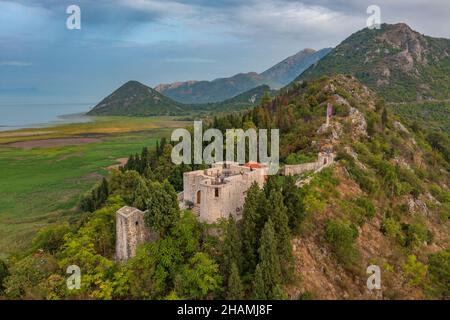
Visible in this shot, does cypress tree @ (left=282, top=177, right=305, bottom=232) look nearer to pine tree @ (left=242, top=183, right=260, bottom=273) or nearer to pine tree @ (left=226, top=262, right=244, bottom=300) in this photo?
pine tree @ (left=242, top=183, right=260, bottom=273)

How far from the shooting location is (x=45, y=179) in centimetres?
8775

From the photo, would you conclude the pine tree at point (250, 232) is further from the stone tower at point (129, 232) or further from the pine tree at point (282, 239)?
the stone tower at point (129, 232)

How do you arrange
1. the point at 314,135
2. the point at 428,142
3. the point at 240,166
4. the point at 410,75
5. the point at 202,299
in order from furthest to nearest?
the point at 410,75
the point at 428,142
the point at 314,135
the point at 240,166
the point at 202,299

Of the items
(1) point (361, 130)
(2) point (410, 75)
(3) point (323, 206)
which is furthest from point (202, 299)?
(2) point (410, 75)

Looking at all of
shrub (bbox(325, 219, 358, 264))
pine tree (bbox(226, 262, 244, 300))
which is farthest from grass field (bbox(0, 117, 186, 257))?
shrub (bbox(325, 219, 358, 264))

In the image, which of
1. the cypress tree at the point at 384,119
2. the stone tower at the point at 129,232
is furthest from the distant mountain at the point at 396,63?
the stone tower at the point at 129,232

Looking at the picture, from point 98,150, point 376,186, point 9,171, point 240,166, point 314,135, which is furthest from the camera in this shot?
point 98,150

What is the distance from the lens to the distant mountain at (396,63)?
426 ft

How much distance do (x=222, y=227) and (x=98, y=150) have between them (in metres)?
105

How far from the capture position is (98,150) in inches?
4909

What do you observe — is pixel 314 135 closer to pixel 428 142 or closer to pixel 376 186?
pixel 376 186

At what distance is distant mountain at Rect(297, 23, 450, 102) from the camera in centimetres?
12975

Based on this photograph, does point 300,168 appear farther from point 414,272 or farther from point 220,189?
point 220,189

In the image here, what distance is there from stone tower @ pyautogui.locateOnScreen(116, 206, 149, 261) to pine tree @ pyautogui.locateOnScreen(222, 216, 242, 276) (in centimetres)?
717
